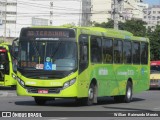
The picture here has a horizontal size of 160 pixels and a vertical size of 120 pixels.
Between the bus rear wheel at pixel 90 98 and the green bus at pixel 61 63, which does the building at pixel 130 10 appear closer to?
the green bus at pixel 61 63

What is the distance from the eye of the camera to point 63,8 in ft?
538

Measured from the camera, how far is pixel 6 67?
35.8 metres

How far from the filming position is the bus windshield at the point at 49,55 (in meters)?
20.5

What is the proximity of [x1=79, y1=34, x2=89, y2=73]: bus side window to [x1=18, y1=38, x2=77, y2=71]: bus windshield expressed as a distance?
0.32 metres

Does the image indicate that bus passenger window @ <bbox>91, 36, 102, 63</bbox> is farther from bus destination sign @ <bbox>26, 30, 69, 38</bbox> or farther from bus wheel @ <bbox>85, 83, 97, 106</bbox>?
bus destination sign @ <bbox>26, 30, 69, 38</bbox>

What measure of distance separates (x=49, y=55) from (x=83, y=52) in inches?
51.4

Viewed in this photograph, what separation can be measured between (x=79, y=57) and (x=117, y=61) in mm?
4308

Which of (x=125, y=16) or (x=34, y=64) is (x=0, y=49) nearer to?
(x=34, y=64)

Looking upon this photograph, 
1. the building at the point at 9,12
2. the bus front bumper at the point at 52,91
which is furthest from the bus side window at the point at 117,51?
the building at the point at 9,12

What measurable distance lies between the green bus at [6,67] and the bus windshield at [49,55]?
Answer: 14.7m

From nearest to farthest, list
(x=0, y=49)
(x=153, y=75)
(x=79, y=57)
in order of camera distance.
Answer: (x=79, y=57)
(x=0, y=49)
(x=153, y=75)

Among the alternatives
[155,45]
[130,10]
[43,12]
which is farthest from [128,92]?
[130,10]

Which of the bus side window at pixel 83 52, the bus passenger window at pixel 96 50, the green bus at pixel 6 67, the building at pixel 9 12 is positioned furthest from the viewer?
the building at pixel 9 12

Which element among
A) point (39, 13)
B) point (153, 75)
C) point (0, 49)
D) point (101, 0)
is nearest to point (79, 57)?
point (0, 49)
